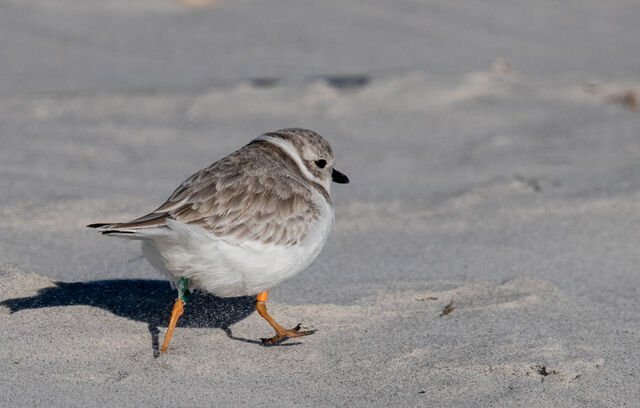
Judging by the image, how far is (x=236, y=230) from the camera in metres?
3.80

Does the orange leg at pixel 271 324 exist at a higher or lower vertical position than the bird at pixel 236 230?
lower

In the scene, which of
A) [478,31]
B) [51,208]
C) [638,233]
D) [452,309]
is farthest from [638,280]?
[478,31]

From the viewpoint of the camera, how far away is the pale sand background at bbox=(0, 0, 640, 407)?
375 cm

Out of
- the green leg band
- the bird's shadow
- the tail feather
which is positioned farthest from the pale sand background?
the tail feather

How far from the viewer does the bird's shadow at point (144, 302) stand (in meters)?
4.21

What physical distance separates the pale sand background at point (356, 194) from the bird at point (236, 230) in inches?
14.1

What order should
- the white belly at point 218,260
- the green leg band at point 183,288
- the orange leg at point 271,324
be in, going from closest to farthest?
the white belly at point 218,260
the green leg band at point 183,288
the orange leg at point 271,324

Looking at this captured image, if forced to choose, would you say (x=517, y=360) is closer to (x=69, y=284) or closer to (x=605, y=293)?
(x=605, y=293)

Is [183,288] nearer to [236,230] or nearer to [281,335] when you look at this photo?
[236,230]

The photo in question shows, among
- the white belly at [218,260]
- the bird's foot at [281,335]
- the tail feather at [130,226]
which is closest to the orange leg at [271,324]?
the bird's foot at [281,335]

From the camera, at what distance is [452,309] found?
180 inches

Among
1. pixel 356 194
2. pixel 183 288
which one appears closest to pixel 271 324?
pixel 183 288

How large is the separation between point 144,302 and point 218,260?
0.89m

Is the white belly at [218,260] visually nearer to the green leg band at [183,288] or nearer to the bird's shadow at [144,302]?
the green leg band at [183,288]
